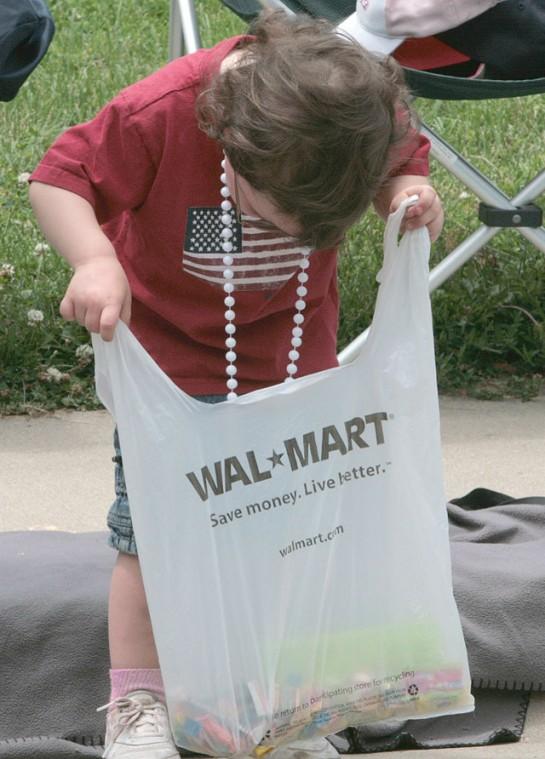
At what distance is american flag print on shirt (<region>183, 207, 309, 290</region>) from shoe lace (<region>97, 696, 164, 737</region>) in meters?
0.60

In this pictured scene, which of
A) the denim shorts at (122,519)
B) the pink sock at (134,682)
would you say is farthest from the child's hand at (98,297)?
the pink sock at (134,682)

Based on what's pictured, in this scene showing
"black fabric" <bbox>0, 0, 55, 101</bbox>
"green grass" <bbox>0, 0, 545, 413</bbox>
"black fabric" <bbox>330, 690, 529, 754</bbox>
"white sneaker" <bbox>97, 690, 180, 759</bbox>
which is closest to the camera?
"white sneaker" <bbox>97, 690, 180, 759</bbox>

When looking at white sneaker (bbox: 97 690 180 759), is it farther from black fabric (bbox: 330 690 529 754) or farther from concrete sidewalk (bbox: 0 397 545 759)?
concrete sidewalk (bbox: 0 397 545 759)

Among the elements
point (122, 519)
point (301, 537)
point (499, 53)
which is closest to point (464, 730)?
point (301, 537)

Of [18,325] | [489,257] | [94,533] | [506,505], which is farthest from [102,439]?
[489,257]

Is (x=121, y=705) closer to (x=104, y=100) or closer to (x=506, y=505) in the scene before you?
(x=506, y=505)

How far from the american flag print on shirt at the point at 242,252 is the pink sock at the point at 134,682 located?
57cm

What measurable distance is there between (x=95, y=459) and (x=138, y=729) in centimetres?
126

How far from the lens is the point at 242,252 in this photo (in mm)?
2074

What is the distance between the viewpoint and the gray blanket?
2.21 metres

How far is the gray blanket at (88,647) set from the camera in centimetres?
221

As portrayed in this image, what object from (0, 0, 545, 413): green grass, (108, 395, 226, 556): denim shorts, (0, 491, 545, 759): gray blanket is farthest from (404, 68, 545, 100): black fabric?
(108, 395, 226, 556): denim shorts

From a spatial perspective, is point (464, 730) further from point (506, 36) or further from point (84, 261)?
point (506, 36)

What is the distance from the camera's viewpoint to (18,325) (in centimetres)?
362
